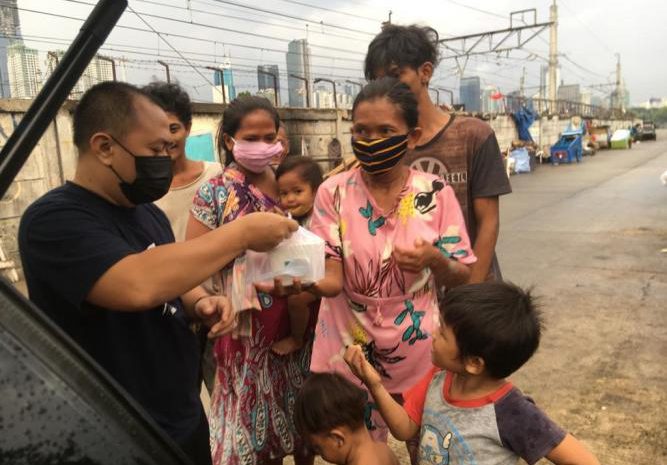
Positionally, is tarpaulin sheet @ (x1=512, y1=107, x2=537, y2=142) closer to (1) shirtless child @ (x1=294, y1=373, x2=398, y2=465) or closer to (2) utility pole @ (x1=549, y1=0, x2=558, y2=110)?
(2) utility pole @ (x1=549, y1=0, x2=558, y2=110)

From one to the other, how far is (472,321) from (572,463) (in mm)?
428

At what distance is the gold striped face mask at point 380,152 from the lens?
178 centimetres

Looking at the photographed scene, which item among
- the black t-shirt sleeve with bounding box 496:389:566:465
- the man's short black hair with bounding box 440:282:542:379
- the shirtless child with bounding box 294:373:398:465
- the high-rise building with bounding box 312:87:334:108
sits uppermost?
the high-rise building with bounding box 312:87:334:108

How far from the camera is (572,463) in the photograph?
4.52 ft

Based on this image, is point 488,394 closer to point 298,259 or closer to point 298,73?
point 298,259

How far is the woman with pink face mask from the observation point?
81.2 inches

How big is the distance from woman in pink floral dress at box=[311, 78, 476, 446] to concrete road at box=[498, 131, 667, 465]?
67.0 inches

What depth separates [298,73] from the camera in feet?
36.3

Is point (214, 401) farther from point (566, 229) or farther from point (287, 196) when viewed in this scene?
point (566, 229)

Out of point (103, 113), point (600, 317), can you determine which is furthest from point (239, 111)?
point (600, 317)

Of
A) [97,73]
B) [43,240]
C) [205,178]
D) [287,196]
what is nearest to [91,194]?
[43,240]

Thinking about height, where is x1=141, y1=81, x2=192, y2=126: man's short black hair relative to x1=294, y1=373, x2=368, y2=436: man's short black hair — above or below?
above

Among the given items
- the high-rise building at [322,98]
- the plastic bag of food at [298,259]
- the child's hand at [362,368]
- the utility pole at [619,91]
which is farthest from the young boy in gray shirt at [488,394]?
the utility pole at [619,91]

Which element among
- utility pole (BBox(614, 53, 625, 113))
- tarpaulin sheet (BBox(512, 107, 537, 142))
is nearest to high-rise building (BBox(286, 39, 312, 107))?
tarpaulin sheet (BBox(512, 107, 537, 142))
